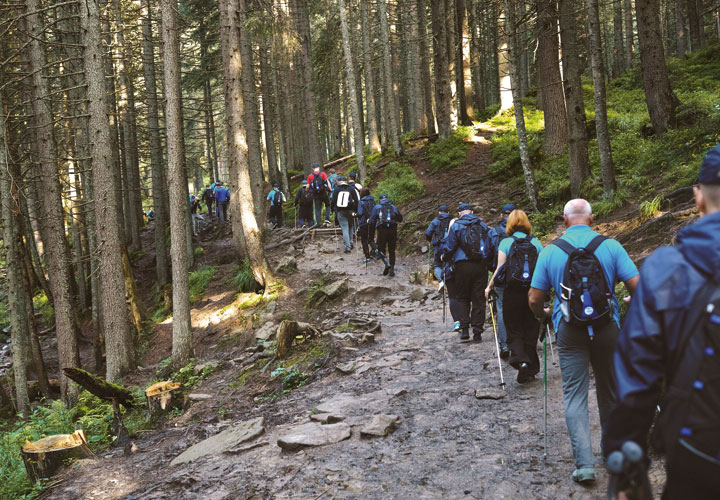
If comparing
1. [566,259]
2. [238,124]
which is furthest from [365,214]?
[566,259]

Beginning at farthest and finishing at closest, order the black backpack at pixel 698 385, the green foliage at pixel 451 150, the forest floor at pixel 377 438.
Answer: the green foliage at pixel 451 150 < the forest floor at pixel 377 438 < the black backpack at pixel 698 385

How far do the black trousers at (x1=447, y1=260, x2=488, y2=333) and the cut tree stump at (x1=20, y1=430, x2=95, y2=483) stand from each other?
20.8ft

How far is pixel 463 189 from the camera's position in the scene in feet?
58.7

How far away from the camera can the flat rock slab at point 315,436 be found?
601 centimetres

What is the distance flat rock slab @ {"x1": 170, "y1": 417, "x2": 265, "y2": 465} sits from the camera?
6.72 metres

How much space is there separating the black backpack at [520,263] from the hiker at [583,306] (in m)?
1.97

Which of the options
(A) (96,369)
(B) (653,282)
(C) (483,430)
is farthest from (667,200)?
(A) (96,369)

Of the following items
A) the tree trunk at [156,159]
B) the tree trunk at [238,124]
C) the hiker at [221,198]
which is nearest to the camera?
the tree trunk at [238,124]

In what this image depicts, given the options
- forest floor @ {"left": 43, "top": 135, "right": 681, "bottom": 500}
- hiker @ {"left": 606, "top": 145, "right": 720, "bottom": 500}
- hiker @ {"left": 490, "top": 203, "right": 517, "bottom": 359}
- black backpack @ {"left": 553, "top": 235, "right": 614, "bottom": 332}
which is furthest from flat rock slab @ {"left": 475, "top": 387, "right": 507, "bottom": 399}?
hiker @ {"left": 606, "top": 145, "right": 720, "bottom": 500}

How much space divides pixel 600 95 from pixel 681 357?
432 inches

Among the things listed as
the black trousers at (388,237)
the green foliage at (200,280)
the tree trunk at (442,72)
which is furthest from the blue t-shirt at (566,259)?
the tree trunk at (442,72)

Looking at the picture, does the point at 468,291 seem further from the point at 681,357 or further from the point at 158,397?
the point at 681,357

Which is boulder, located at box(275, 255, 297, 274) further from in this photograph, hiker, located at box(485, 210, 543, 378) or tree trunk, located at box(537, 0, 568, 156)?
hiker, located at box(485, 210, 543, 378)

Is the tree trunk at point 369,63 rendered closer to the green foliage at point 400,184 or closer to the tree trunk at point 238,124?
the green foliage at point 400,184
